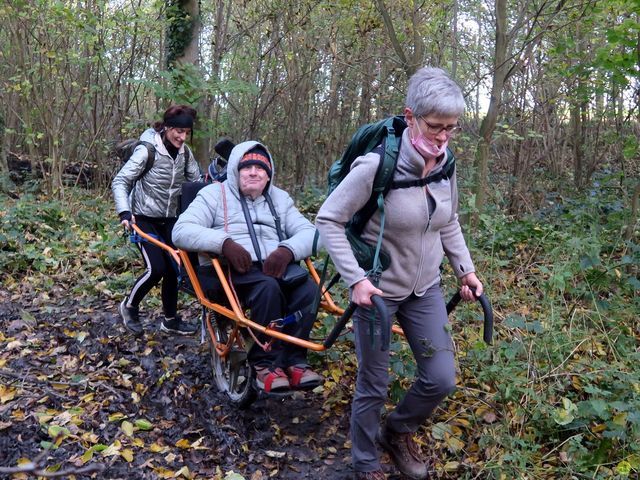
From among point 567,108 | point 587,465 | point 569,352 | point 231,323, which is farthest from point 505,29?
point 587,465

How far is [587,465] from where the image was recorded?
Answer: 3645 mm

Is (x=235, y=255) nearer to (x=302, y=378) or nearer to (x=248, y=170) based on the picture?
(x=248, y=170)

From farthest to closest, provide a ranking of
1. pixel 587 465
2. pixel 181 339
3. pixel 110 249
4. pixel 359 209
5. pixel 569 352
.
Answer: pixel 110 249
pixel 181 339
pixel 569 352
pixel 587 465
pixel 359 209

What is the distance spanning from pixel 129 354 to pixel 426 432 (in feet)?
8.55

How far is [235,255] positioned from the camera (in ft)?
13.9

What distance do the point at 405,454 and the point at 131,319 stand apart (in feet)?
10.4

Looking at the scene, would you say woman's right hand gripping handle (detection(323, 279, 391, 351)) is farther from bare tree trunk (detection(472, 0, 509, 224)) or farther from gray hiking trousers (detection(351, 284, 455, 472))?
bare tree trunk (detection(472, 0, 509, 224))

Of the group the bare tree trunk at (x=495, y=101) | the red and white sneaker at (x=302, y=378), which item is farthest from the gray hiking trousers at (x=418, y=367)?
the bare tree trunk at (x=495, y=101)

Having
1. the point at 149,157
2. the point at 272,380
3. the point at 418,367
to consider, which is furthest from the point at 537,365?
the point at 149,157

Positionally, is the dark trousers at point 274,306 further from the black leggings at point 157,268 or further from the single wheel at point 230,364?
the black leggings at point 157,268

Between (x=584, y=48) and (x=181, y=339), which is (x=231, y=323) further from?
(x=584, y=48)

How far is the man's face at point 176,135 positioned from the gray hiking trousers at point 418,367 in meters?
3.03

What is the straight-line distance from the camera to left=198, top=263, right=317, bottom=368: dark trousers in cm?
420

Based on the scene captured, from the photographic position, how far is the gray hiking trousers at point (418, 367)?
11.0 feet
